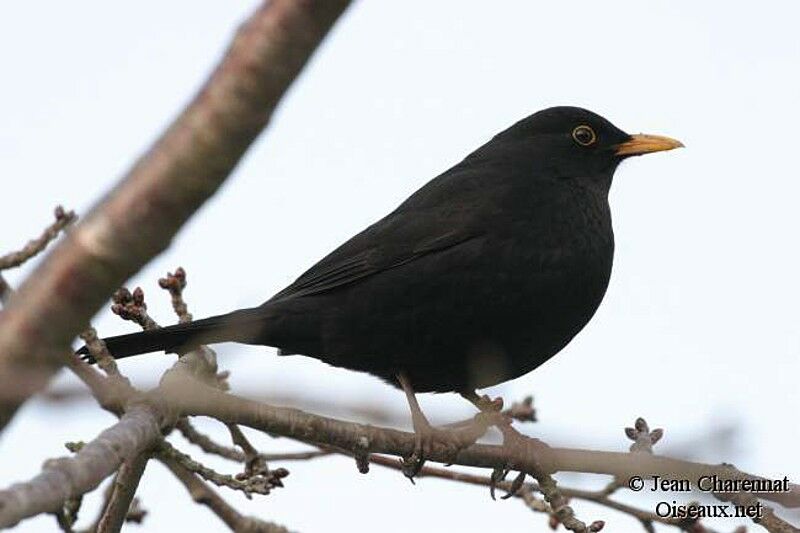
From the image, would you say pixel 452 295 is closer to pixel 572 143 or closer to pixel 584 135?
pixel 572 143

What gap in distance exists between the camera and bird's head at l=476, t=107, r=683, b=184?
715 centimetres

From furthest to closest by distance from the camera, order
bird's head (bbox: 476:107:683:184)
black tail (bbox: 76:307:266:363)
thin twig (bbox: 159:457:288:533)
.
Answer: bird's head (bbox: 476:107:683:184), black tail (bbox: 76:307:266:363), thin twig (bbox: 159:457:288:533)

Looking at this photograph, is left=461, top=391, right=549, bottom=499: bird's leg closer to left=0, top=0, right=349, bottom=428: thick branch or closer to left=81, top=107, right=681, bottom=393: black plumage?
left=81, top=107, right=681, bottom=393: black plumage

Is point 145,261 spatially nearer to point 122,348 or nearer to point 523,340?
point 122,348

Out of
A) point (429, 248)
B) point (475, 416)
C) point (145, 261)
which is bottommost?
point (145, 261)

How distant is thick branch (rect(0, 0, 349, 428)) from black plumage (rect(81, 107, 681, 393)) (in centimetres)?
337

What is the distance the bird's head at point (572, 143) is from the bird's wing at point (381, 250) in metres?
0.91

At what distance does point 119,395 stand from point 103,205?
2.68 ft

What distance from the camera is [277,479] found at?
17.2 feet

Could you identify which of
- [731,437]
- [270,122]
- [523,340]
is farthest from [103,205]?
[523,340]

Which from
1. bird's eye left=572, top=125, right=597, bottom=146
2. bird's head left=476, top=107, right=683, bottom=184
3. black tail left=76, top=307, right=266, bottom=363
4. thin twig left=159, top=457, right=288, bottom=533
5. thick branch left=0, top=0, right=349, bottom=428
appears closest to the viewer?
thick branch left=0, top=0, right=349, bottom=428

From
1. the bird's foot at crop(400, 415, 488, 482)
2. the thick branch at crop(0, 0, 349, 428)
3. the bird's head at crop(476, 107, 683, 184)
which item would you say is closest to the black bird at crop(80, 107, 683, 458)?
the bird's head at crop(476, 107, 683, 184)

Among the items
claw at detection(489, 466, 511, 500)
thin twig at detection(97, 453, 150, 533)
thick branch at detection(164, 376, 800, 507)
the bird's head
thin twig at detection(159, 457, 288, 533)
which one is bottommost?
thin twig at detection(97, 453, 150, 533)

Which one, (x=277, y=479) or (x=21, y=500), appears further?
(x=277, y=479)
